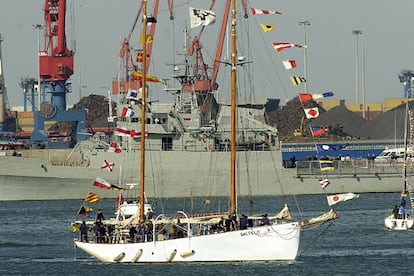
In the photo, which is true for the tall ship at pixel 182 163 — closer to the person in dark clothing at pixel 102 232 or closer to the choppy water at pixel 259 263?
the choppy water at pixel 259 263

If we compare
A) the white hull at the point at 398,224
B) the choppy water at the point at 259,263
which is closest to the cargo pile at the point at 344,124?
the choppy water at the point at 259,263

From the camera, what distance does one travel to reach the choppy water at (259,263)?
50.8 meters

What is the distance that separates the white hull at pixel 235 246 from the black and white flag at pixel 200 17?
35.1ft

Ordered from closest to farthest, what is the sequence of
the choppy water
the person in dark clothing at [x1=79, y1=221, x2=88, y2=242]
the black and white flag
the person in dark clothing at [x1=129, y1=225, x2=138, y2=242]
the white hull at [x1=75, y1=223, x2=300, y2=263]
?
the white hull at [x1=75, y1=223, x2=300, y2=263], the choppy water, the person in dark clothing at [x1=129, y1=225, x2=138, y2=242], the person in dark clothing at [x1=79, y1=221, x2=88, y2=242], the black and white flag

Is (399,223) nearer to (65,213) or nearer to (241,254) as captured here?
(241,254)

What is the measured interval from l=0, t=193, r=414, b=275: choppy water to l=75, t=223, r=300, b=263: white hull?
34 centimetres

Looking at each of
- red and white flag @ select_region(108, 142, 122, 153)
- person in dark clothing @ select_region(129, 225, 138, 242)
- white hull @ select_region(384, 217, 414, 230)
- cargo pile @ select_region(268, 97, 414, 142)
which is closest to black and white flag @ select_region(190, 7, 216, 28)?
person in dark clothing @ select_region(129, 225, 138, 242)

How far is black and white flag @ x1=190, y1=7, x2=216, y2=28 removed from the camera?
56.4 meters

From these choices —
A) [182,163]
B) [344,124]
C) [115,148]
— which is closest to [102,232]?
[115,148]

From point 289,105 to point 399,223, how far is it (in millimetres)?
123853

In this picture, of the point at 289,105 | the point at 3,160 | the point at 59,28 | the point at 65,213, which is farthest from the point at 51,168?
the point at 289,105

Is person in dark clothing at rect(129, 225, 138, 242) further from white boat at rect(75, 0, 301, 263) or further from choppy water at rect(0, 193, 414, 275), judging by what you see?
choppy water at rect(0, 193, 414, 275)

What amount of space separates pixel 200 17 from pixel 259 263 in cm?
1235

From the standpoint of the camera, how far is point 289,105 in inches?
7594
